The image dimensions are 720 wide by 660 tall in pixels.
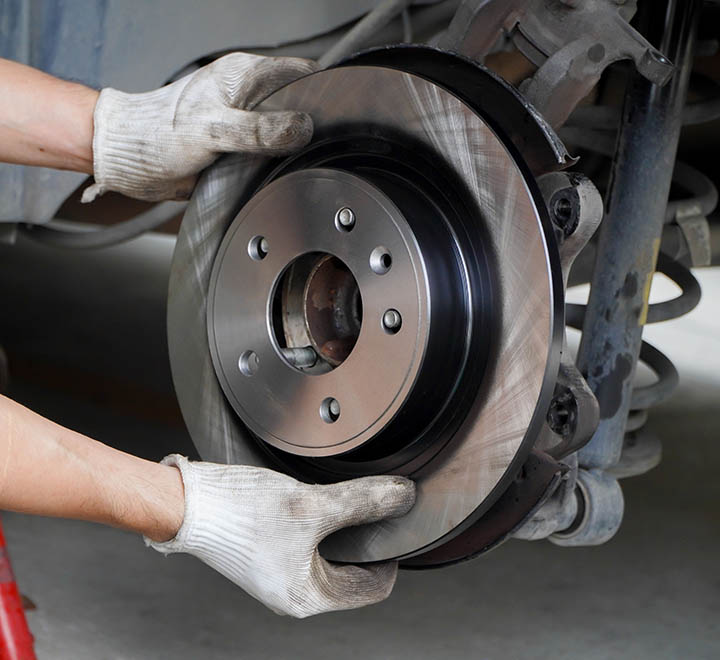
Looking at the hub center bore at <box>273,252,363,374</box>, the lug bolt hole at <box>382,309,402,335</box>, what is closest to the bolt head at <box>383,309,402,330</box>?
the lug bolt hole at <box>382,309,402,335</box>

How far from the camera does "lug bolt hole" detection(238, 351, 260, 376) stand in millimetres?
833

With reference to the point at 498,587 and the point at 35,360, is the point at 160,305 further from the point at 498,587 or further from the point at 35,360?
the point at 498,587

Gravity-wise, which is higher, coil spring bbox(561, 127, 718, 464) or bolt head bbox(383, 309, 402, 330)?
coil spring bbox(561, 127, 718, 464)

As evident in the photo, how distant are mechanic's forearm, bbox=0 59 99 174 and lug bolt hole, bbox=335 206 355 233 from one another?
31cm

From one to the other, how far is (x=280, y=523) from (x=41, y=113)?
469mm

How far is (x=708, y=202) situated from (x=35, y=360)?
5.33 ft

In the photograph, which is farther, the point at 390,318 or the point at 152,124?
the point at 152,124

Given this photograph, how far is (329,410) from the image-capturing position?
78 cm

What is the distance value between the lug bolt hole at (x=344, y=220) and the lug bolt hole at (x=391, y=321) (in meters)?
0.08

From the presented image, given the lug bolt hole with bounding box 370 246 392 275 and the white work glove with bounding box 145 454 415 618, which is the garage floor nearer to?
the white work glove with bounding box 145 454 415 618

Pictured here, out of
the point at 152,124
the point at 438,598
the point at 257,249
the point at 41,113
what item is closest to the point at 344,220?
the point at 257,249

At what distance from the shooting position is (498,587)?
1.25 m

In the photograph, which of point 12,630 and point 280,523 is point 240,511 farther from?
point 12,630

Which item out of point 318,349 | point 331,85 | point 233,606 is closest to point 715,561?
point 233,606
